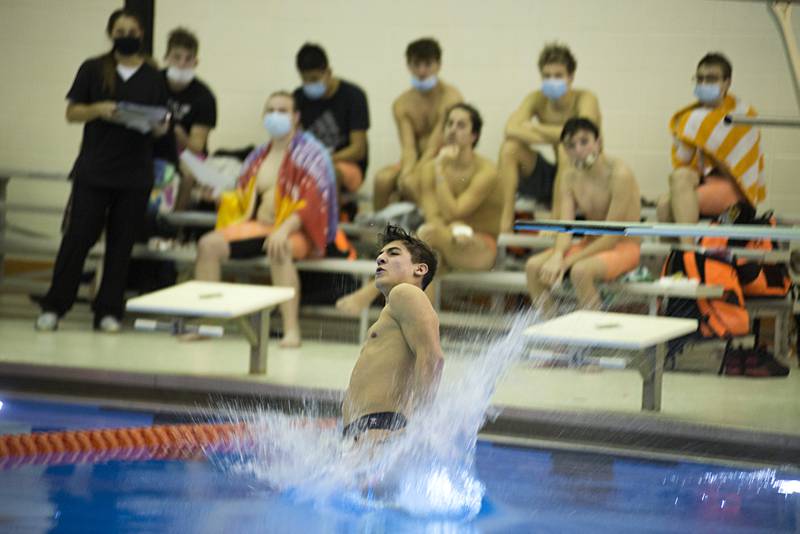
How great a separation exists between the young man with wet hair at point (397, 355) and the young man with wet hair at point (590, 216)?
2.71 metres

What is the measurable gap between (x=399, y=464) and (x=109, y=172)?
4.14 meters

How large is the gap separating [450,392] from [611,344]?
1208 mm

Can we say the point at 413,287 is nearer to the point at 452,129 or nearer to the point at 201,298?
the point at 201,298

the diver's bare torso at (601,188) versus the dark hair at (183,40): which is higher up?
the dark hair at (183,40)

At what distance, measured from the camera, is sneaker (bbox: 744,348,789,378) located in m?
7.13

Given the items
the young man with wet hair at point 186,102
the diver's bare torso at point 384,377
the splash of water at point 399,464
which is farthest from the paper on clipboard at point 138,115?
the diver's bare torso at point 384,377

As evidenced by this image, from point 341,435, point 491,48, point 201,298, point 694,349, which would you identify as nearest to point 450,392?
point 341,435

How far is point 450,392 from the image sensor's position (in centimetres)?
491

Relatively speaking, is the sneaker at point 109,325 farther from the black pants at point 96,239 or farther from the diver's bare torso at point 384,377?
the diver's bare torso at point 384,377

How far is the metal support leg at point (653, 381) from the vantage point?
594 cm

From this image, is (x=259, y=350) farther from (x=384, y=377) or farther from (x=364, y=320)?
(x=384, y=377)

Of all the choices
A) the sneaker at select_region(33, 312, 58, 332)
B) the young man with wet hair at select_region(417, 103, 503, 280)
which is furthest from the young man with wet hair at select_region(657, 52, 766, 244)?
the sneaker at select_region(33, 312, 58, 332)

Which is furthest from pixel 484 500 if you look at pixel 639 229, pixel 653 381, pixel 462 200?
pixel 462 200

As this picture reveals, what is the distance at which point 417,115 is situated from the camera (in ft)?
27.8
